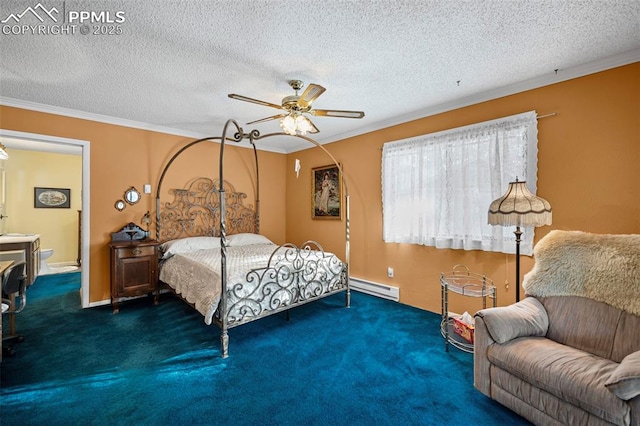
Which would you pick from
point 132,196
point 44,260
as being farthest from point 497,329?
point 44,260

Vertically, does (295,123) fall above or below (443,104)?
below

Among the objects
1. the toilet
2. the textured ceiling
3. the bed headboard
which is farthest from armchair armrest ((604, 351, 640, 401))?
the toilet

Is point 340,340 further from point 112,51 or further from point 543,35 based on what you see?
point 112,51

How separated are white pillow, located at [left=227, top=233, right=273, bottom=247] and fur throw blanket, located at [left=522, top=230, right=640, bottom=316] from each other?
3740 mm

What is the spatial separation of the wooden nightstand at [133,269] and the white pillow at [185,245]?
0.50 feet

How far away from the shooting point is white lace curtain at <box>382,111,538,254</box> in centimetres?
279

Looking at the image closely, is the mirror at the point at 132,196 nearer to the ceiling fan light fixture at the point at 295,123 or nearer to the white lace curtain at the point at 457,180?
the ceiling fan light fixture at the point at 295,123

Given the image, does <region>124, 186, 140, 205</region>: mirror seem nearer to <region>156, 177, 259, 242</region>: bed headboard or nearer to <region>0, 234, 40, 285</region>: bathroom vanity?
<region>156, 177, 259, 242</region>: bed headboard

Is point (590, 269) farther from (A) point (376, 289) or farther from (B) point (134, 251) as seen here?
(B) point (134, 251)

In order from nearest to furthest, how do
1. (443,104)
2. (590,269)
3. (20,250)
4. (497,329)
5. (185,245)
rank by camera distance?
(497,329) < (590,269) < (443,104) < (185,245) < (20,250)

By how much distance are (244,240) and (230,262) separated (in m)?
1.39

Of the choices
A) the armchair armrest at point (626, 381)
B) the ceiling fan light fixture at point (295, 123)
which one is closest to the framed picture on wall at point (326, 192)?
the ceiling fan light fixture at point (295, 123)

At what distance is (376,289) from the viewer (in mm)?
4078

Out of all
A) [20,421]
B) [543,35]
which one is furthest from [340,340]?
[543,35]
